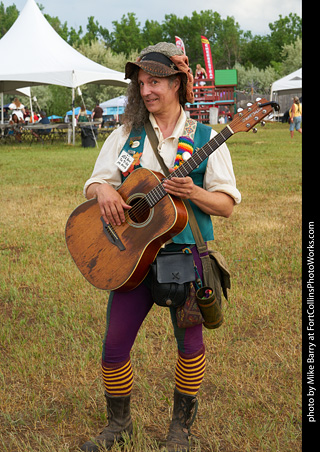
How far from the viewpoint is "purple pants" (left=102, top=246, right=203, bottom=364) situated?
2.59 metres

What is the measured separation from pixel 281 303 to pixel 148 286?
2.25 metres

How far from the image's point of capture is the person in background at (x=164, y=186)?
2.58 m

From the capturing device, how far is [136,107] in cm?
272

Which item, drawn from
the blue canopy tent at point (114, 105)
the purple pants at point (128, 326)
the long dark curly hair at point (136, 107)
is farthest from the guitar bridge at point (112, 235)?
the blue canopy tent at point (114, 105)

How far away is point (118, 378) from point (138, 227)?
2.58 feet

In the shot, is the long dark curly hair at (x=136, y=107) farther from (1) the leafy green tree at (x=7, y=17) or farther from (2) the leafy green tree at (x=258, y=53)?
(1) the leafy green tree at (x=7, y=17)

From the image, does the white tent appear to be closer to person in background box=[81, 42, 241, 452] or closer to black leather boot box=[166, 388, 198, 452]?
person in background box=[81, 42, 241, 452]

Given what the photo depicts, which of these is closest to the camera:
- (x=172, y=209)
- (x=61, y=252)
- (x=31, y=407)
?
(x=172, y=209)

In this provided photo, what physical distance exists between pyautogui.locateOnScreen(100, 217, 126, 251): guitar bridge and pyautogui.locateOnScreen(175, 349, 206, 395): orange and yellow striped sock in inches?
25.9

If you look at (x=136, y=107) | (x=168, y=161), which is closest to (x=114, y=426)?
(x=168, y=161)

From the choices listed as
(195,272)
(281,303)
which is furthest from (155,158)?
(281,303)

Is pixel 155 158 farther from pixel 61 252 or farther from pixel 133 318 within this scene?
pixel 61 252

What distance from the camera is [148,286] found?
8.72 ft

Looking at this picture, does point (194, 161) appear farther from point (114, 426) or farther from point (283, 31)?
point (283, 31)
